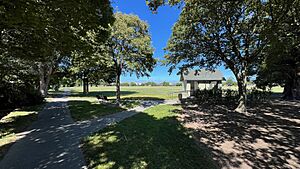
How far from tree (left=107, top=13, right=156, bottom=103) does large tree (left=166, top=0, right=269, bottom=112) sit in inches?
94.3

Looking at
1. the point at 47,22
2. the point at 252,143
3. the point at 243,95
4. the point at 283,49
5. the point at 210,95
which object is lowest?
the point at 252,143

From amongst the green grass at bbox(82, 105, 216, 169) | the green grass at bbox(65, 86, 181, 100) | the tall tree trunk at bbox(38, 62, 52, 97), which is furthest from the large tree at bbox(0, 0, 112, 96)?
the green grass at bbox(65, 86, 181, 100)

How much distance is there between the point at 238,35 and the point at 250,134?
7909 millimetres

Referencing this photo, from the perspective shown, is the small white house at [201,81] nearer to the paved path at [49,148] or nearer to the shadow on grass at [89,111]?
the shadow on grass at [89,111]

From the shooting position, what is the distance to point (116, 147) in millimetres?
6020

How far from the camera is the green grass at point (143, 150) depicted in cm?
491

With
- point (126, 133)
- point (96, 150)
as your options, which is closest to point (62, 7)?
point (96, 150)

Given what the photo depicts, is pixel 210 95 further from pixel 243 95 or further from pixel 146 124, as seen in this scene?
pixel 146 124

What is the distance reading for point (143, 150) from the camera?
579 cm

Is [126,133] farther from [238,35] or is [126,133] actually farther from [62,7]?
[238,35]

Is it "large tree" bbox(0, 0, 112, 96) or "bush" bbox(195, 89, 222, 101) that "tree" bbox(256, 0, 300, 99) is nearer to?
"bush" bbox(195, 89, 222, 101)

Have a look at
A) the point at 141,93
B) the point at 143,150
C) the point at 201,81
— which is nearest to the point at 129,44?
the point at 143,150

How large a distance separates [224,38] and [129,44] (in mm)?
7967

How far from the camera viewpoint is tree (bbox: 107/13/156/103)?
1689cm
